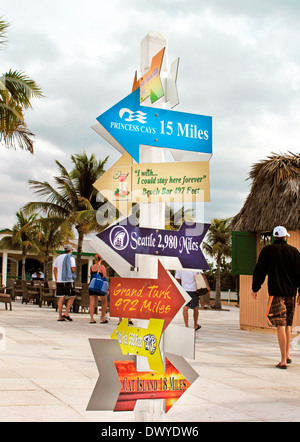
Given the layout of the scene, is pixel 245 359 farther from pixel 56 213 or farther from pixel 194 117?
pixel 56 213

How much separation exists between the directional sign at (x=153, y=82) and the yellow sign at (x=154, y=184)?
462mm

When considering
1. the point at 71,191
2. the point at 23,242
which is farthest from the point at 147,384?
the point at 23,242

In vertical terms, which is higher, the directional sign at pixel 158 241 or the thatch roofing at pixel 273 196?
the thatch roofing at pixel 273 196

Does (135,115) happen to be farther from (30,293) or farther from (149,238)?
(30,293)

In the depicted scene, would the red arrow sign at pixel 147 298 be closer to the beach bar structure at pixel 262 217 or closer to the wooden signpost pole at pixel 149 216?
the wooden signpost pole at pixel 149 216

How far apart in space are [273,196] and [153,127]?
859cm

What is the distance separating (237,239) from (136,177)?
924 cm

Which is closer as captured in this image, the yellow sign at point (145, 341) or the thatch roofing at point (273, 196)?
the yellow sign at point (145, 341)

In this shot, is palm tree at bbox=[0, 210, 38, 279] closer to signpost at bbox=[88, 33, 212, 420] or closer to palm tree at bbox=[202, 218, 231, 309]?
palm tree at bbox=[202, 218, 231, 309]

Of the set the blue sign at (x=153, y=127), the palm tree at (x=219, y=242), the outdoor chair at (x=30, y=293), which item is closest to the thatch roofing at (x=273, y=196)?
the blue sign at (x=153, y=127)

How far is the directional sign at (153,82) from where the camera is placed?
3283 millimetres

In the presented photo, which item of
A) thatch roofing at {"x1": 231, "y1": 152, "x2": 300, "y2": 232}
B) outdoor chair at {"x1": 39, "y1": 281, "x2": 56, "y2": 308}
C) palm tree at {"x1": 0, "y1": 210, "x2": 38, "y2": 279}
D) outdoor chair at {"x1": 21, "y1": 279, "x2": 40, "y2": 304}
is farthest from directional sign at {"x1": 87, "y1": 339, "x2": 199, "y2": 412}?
palm tree at {"x1": 0, "y1": 210, "x2": 38, "y2": 279}

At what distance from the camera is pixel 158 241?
322cm


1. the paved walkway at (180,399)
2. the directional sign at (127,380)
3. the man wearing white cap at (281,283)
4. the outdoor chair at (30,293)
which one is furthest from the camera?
the outdoor chair at (30,293)
